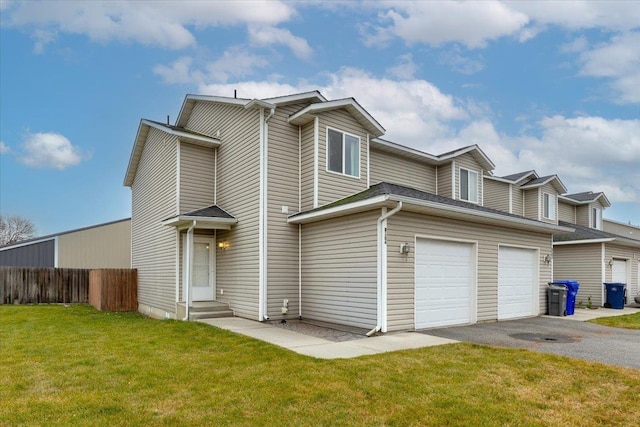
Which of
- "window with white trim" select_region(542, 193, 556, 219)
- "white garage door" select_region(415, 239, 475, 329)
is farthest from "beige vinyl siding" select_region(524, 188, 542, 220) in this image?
"white garage door" select_region(415, 239, 475, 329)

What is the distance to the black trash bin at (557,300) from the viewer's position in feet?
44.2

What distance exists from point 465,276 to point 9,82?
77.7 ft

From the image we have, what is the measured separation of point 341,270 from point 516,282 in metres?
6.15

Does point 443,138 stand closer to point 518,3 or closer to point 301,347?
point 518,3

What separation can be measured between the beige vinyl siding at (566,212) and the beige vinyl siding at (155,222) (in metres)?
21.5

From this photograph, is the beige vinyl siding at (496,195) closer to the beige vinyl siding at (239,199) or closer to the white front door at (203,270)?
the beige vinyl siding at (239,199)

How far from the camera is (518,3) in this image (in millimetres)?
12297

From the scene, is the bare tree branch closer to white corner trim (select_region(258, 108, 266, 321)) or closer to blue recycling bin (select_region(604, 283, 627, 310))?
white corner trim (select_region(258, 108, 266, 321))

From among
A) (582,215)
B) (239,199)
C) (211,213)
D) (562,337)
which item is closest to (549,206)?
(582,215)

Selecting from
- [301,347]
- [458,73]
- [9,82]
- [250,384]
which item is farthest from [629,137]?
[9,82]

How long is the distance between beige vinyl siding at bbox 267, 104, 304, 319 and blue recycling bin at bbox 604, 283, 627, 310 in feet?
43.7

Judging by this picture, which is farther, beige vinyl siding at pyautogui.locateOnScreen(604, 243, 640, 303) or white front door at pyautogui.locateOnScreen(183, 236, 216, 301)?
beige vinyl siding at pyautogui.locateOnScreen(604, 243, 640, 303)

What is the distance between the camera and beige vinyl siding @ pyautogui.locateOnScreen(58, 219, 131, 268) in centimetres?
2252

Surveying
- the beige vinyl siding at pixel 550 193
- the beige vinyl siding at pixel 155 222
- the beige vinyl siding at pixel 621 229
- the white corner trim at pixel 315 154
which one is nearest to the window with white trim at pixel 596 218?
the beige vinyl siding at pixel 621 229
